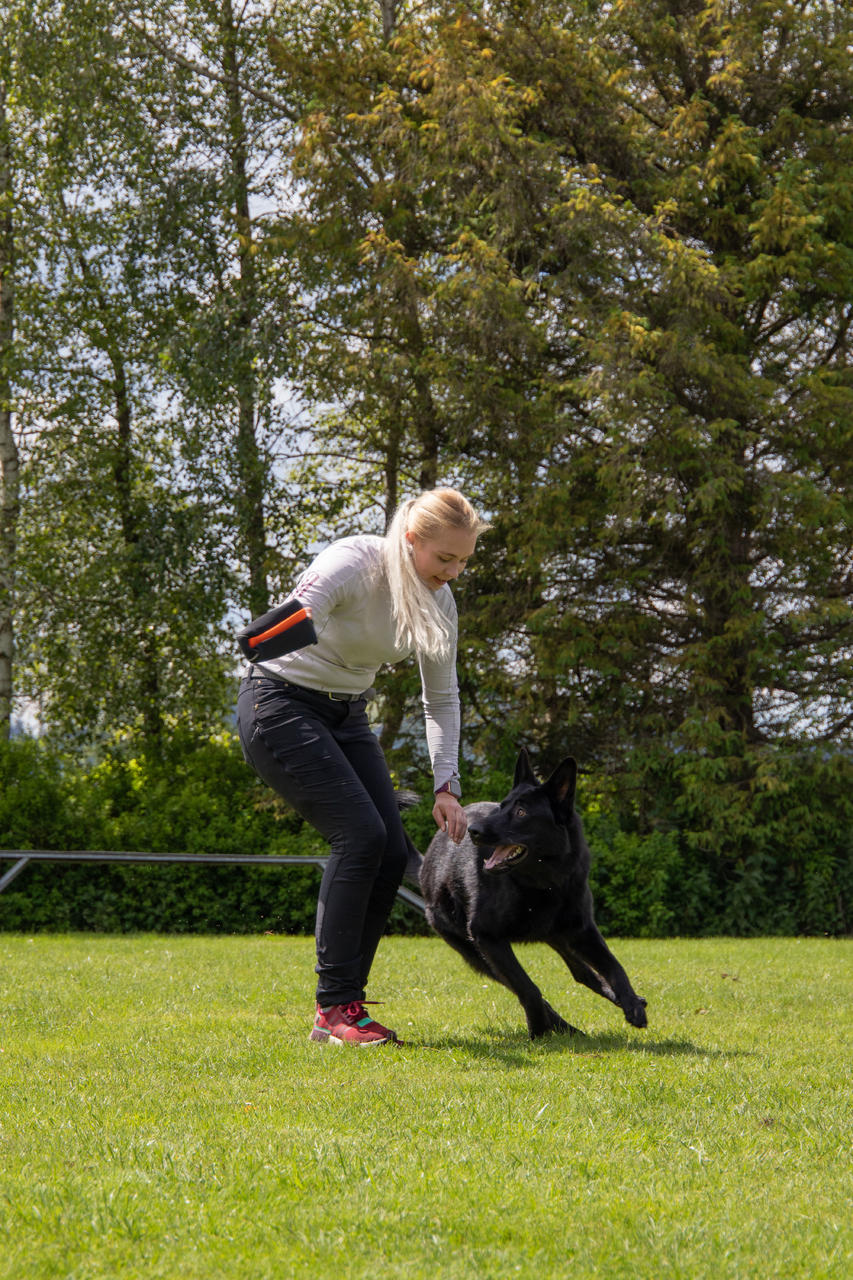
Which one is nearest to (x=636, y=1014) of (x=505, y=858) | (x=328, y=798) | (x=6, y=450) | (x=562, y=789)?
(x=505, y=858)

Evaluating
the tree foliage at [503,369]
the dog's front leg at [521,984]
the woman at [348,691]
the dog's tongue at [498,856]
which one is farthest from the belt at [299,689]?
the tree foliage at [503,369]

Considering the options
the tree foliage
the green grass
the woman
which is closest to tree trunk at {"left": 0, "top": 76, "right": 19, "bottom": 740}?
the tree foliage

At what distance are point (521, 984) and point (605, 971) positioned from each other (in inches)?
14.2

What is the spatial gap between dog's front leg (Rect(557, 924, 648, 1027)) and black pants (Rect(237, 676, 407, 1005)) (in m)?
0.88

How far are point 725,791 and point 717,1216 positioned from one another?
10.7 metres

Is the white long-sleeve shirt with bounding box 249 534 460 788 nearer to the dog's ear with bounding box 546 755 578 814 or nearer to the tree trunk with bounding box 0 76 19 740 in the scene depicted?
the dog's ear with bounding box 546 755 578 814

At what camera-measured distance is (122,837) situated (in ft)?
45.6

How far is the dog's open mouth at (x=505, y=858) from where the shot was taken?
15.2 feet

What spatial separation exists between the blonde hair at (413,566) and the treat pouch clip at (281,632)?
13.1 inches

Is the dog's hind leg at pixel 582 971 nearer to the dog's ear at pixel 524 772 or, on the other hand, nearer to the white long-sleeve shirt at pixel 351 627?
the dog's ear at pixel 524 772

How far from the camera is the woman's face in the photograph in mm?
4320

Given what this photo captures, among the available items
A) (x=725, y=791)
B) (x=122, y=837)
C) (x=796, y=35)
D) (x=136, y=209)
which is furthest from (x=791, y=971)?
(x=136, y=209)

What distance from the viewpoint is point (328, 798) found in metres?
4.39

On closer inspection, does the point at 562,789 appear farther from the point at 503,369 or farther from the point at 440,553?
the point at 503,369
